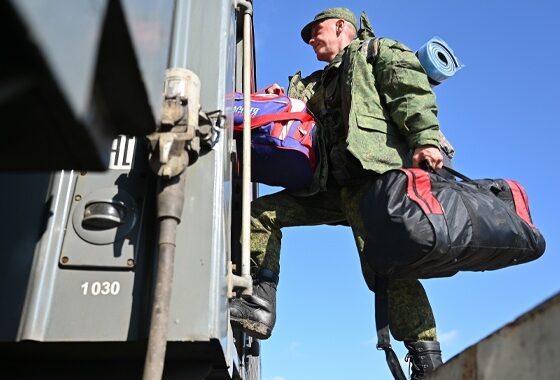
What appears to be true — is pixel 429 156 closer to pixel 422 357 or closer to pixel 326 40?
pixel 422 357

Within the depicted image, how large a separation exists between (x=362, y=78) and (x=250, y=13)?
611 millimetres

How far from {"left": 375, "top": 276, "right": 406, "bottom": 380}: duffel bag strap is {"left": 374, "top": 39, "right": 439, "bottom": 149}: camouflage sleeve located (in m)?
0.61

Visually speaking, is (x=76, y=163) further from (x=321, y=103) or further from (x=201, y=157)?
(x=321, y=103)

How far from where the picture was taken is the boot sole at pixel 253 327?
238cm

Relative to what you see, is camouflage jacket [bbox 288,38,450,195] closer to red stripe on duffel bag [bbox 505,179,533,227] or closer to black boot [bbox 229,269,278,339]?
red stripe on duffel bag [bbox 505,179,533,227]

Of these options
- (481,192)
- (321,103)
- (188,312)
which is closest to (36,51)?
(188,312)

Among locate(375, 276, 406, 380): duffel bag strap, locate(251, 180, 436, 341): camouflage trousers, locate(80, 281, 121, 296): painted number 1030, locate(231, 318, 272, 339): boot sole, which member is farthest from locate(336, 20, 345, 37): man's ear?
locate(80, 281, 121, 296): painted number 1030

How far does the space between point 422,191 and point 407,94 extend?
0.55 m

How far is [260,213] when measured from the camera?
283 centimetres

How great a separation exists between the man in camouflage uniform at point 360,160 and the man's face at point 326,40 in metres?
0.29

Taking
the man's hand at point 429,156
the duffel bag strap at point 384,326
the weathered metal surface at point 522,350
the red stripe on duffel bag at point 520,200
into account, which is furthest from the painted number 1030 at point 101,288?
the red stripe on duffel bag at point 520,200

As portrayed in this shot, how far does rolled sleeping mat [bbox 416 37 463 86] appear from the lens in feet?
10.1

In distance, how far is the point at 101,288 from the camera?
147cm

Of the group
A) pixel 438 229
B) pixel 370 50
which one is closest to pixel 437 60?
pixel 370 50
